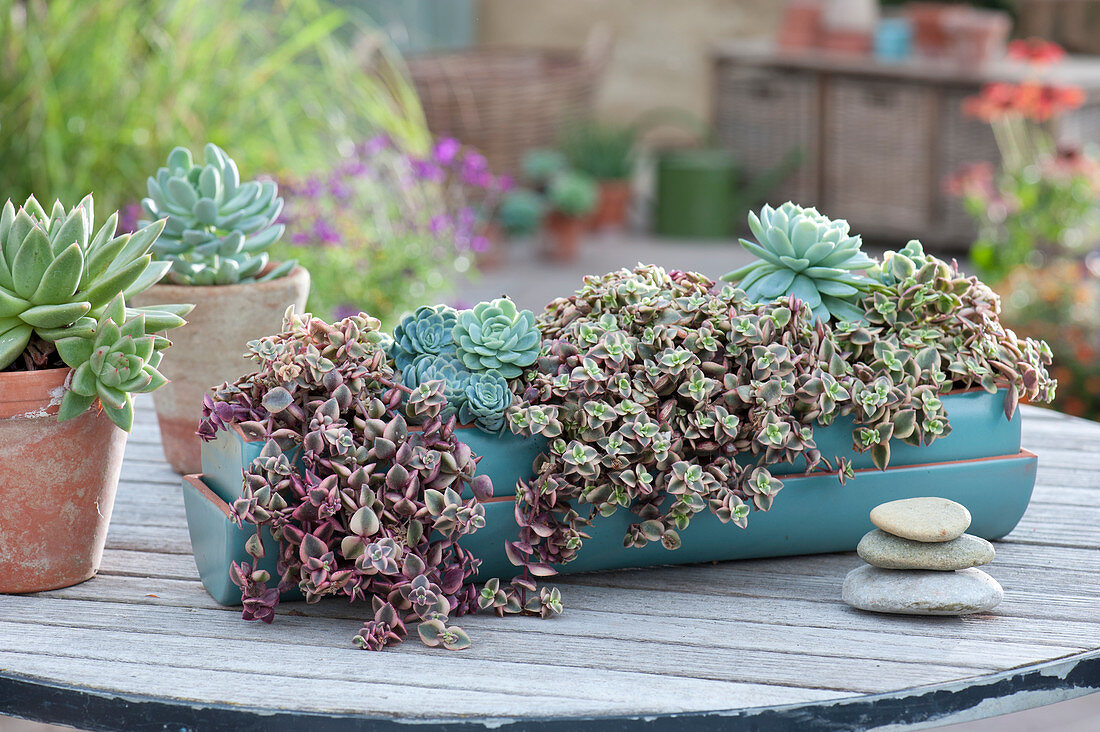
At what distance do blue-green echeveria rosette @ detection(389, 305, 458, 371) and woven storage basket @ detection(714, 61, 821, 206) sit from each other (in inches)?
207

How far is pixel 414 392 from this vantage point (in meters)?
1.18

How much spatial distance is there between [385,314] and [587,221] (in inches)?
144

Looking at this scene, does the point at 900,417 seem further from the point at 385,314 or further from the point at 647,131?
the point at 647,131

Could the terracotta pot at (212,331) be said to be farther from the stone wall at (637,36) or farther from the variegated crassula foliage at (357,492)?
the stone wall at (637,36)

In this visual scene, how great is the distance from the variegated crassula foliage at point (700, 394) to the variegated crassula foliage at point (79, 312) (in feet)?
1.26

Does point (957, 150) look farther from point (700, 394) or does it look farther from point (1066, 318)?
point (700, 394)

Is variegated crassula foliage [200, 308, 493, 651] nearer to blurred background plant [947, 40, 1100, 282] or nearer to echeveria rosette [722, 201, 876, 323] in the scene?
echeveria rosette [722, 201, 876, 323]

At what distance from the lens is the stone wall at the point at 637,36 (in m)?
8.18

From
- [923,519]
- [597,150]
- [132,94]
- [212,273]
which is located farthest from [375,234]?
[597,150]

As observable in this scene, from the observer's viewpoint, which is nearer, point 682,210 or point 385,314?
point 385,314

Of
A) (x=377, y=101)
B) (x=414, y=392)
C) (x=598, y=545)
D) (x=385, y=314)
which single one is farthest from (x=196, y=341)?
(x=377, y=101)

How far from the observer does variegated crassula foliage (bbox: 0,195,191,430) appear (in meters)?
1.15

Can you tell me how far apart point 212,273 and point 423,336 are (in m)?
0.42

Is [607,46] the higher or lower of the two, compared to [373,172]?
higher
